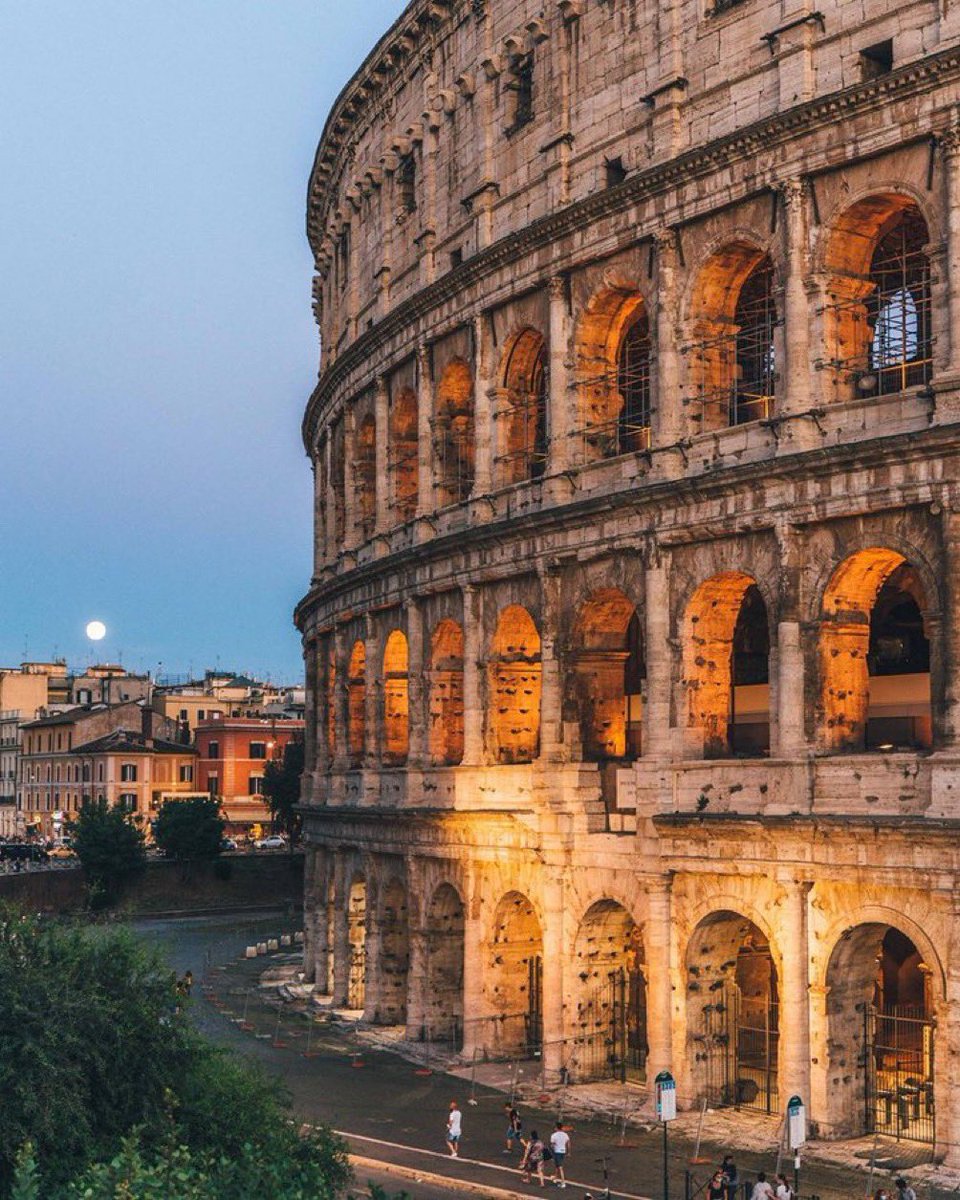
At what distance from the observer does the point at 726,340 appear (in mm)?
37625

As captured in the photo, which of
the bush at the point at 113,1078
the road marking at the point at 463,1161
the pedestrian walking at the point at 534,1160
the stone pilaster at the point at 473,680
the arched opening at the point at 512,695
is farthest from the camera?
the stone pilaster at the point at 473,680

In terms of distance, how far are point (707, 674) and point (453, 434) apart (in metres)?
12.9

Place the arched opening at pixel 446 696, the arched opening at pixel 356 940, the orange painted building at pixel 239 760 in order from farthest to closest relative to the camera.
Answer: the orange painted building at pixel 239 760 < the arched opening at pixel 356 940 < the arched opening at pixel 446 696

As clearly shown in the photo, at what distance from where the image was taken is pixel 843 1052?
33.2 m

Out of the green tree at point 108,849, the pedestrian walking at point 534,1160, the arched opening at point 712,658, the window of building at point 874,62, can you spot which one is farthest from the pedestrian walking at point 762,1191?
the green tree at point 108,849

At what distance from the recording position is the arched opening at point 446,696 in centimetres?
4678

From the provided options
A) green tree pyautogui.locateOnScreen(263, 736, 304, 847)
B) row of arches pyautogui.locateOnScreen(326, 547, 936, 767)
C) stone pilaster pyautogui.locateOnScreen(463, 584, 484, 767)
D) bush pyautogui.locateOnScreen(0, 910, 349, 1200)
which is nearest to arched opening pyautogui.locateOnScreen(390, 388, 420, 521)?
row of arches pyautogui.locateOnScreen(326, 547, 936, 767)

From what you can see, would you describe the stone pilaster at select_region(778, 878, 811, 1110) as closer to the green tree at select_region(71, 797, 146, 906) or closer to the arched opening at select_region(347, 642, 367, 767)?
the arched opening at select_region(347, 642, 367, 767)

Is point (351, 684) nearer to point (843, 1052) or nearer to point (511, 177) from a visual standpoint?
point (511, 177)

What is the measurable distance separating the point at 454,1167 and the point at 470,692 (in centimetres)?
1362

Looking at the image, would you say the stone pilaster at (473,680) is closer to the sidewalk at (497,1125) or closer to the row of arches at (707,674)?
the row of arches at (707,674)

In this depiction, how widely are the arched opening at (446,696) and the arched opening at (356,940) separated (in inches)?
271

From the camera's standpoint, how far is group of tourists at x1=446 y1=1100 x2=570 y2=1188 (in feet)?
104

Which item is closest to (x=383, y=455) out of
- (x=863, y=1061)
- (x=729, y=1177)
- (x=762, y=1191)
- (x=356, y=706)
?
(x=356, y=706)
